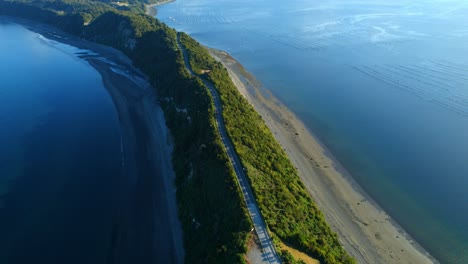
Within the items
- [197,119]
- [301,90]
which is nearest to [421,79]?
[301,90]

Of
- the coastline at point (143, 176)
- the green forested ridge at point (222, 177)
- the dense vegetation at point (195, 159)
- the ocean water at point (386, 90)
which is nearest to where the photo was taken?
the green forested ridge at point (222, 177)

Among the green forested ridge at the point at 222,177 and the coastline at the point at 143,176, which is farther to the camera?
the coastline at the point at 143,176

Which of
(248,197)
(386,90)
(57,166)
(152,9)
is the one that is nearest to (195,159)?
(248,197)

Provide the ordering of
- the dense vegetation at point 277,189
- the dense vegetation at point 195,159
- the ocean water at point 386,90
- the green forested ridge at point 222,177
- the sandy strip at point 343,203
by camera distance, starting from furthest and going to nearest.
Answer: the ocean water at point 386,90 < the sandy strip at point 343,203 < the dense vegetation at point 195,159 < the green forested ridge at point 222,177 < the dense vegetation at point 277,189

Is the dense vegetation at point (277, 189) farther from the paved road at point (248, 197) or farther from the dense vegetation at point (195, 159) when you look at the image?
the dense vegetation at point (195, 159)

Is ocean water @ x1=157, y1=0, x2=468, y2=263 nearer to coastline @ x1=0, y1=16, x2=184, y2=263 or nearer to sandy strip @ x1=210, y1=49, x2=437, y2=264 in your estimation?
sandy strip @ x1=210, y1=49, x2=437, y2=264

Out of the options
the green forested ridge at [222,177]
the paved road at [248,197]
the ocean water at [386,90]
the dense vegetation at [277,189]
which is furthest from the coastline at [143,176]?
the ocean water at [386,90]

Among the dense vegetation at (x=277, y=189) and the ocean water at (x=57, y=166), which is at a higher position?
the dense vegetation at (x=277, y=189)

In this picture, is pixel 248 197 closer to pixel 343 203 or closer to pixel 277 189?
pixel 277 189
